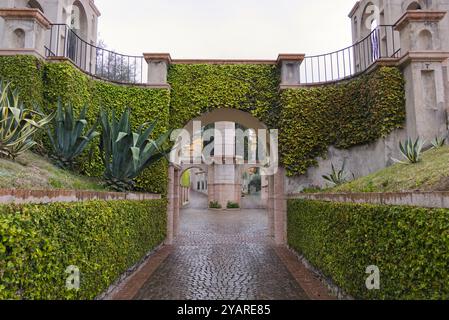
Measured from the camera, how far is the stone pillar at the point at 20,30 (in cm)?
735

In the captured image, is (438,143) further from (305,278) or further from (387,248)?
(387,248)

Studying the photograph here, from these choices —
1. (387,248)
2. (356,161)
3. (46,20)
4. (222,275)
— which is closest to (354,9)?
(356,161)

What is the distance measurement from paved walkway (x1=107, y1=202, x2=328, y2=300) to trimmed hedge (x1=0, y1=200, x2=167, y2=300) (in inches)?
24.5

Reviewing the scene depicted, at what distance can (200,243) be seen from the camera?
377 inches

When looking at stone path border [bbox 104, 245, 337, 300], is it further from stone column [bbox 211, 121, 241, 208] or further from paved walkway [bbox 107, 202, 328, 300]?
stone column [bbox 211, 121, 241, 208]

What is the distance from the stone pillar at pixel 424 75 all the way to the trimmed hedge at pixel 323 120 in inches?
32.3

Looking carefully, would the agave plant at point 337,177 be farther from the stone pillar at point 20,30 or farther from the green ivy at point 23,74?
the stone pillar at point 20,30

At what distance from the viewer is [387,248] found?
123 inches

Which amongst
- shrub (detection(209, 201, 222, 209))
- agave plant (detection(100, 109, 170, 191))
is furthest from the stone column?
agave plant (detection(100, 109, 170, 191))

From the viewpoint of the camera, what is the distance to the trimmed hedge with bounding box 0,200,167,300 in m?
2.36

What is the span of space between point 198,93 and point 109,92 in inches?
101

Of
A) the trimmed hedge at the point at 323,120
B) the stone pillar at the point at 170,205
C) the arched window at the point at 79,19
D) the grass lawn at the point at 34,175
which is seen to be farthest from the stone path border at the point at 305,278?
the arched window at the point at 79,19
